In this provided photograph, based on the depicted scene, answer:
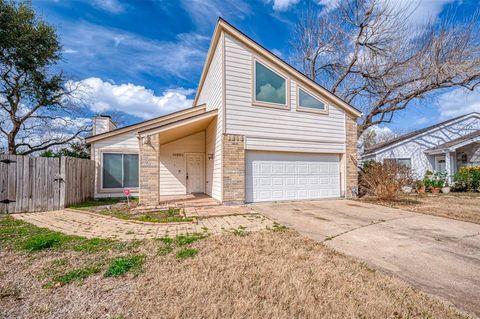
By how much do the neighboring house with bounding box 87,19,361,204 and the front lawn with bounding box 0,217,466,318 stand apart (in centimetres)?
429

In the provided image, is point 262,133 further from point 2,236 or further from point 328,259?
point 2,236

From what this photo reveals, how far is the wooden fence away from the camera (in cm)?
739

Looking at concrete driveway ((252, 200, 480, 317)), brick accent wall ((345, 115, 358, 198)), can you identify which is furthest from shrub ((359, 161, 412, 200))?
concrete driveway ((252, 200, 480, 317))

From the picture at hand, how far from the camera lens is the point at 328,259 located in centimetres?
367

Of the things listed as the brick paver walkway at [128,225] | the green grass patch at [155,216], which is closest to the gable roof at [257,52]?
the green grass patch at [155,216]

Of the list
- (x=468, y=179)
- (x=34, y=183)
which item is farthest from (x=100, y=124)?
(x=468, y=179)

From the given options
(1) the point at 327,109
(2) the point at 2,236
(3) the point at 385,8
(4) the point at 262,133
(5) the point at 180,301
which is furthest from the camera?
(3) the point at 385,8

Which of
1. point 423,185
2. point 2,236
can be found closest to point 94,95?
point 2,236

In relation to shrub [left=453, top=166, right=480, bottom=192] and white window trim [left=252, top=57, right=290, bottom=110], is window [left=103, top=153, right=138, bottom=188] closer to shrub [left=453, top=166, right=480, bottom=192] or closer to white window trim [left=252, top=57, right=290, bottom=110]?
white window trim [left=252, top=57, right=290, bottom=110]

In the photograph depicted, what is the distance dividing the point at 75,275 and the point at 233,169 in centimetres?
590

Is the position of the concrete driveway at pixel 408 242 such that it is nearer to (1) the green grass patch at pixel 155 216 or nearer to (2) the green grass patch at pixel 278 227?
(2) the green grass patch at pixel 278 227

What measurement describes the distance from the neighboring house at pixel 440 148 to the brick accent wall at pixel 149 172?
1485cm

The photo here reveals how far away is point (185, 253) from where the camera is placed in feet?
12.6

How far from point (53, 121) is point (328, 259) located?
18.1 meters
